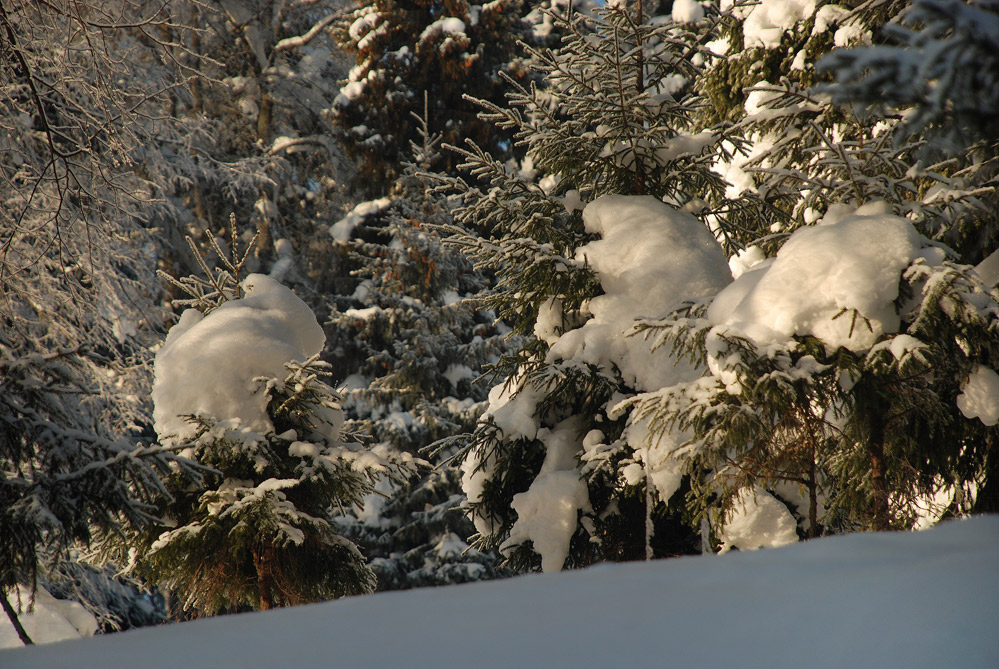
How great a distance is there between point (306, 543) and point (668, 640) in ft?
13.5

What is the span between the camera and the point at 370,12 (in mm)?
15117

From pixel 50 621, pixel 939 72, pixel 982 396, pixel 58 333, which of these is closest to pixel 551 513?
pixel 982 396

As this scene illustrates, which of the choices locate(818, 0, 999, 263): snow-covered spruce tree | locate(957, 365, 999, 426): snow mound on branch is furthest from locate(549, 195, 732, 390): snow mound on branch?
locate(818, 0, 999, 263): snow-covered spruce tree

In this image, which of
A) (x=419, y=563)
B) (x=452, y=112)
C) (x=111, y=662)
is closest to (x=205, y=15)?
(x=452, y=112)

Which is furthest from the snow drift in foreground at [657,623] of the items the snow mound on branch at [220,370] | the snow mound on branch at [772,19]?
the snow mound on branch at [772,19]

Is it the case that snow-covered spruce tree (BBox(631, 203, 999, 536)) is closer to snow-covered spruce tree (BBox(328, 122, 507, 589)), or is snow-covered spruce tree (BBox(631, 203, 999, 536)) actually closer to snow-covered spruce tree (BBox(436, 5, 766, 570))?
snow-covered spruce tree (BBox(436, 5, 766, 570))

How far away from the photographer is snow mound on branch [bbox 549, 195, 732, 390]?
15.1ft

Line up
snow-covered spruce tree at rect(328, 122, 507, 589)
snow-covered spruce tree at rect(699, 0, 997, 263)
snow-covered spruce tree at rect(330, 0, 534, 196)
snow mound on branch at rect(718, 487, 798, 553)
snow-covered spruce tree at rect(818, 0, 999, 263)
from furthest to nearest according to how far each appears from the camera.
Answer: snow-covered spruce tree at rect(330, 0, 534, 196) < snow-covered spruce tree at rect(328, 122, 507, 589) < snow mound on branch at rect(718, 487, 798, 553) < snow-covered spruce tree at rect(699, 0, 997, 263) < snow-covered spruce tree at rect(818, 0, 999, 263)

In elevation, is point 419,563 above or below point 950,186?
below

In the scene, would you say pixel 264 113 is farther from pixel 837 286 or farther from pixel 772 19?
pixel 837 286

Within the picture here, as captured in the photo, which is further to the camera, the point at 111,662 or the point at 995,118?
the point at 111,662

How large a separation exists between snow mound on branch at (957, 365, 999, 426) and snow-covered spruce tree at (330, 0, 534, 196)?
12376 millimetres

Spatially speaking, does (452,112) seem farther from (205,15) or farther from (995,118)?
(995,118)

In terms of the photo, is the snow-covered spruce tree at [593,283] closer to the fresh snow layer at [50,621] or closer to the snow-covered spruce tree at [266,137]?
the fresh snow layer at [50,621]
